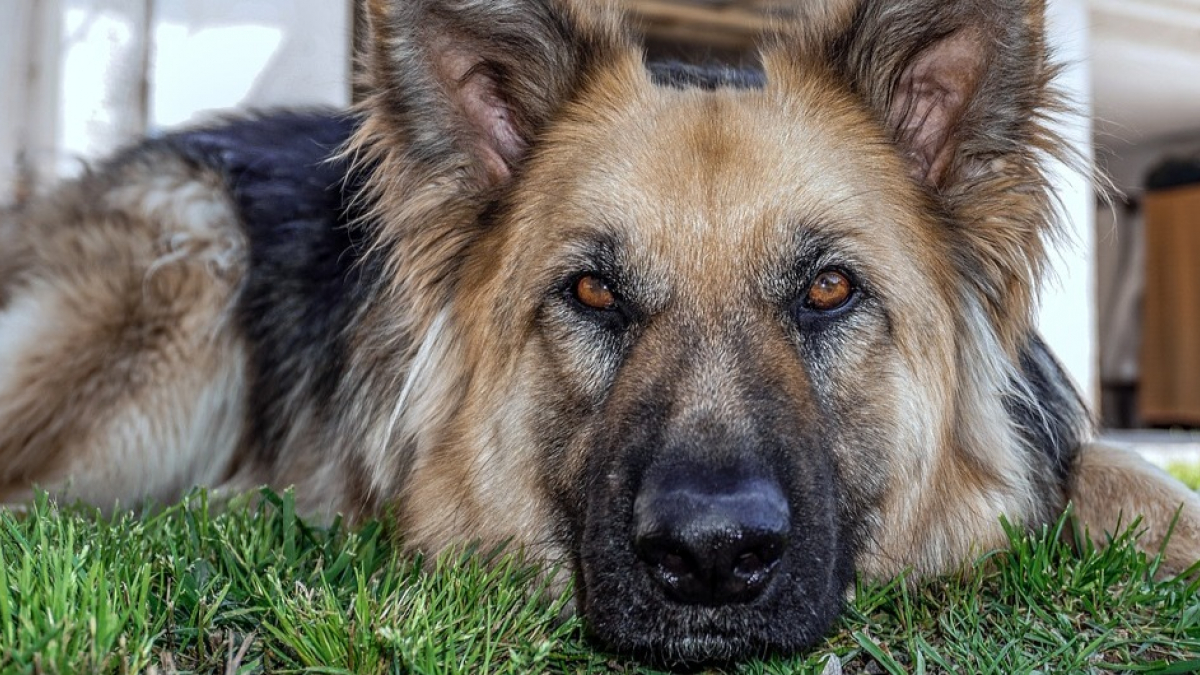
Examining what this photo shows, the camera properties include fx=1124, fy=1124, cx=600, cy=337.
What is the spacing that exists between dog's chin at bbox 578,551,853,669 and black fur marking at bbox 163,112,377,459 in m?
1.67

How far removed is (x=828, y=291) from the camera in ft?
9.25

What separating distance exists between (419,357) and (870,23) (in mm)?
1541

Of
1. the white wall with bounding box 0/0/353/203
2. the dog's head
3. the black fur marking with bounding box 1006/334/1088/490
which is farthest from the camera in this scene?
the white wall with bounding box 0/0/353/203

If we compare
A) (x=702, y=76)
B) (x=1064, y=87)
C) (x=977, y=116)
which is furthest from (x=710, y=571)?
(x=702, y=76)

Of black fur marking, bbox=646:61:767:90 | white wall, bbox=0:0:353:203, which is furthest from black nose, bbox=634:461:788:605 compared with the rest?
white wall, bbox=0:0:353:203

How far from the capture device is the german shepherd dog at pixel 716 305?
2.49m

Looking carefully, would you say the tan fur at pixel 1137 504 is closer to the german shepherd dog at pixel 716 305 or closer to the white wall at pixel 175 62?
the german shepherd dog at pixel 716 305

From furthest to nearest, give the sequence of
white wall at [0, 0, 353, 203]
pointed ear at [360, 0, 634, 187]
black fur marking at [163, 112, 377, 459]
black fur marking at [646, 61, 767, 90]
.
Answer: white wall at [0, 0, 353, 203]
black fur marking at [163, 112, 377, 459]
black fur marking at [646, 61, 767, 90]
pointed ear at [360, 0, 634, 187]

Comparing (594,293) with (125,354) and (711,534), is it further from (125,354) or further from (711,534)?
(125,354)

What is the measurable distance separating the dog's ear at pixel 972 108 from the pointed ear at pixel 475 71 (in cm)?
65

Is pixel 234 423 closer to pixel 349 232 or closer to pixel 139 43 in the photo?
pixel 349 232

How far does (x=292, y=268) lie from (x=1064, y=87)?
271cm

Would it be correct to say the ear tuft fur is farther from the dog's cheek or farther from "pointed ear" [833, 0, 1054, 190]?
the dog's cheek

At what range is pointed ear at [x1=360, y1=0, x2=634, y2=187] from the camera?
9.70 feet
